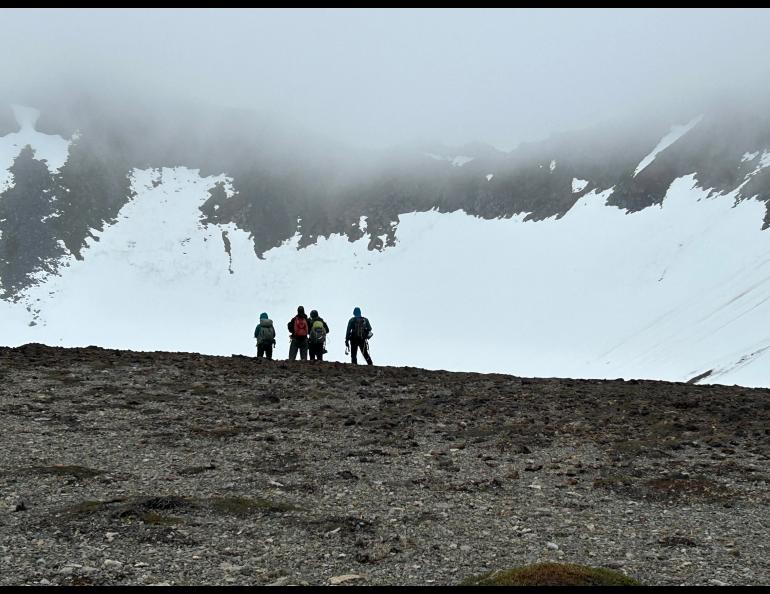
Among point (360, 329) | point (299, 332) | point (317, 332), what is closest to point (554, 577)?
point (360, 329)

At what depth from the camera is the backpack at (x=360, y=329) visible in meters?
34.1

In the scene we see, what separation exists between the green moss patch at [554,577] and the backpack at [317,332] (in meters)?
25.2

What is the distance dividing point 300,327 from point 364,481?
64.7ft

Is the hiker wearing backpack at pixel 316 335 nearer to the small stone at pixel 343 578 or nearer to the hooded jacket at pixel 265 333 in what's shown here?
the hooded jacket at pixel 265 333

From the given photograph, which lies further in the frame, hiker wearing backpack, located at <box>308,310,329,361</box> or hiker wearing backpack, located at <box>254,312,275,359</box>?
hiker wearing backpack, located at <box>308,310,329,361</box>

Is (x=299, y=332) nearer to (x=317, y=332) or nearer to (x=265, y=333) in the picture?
(x=317, y=332)

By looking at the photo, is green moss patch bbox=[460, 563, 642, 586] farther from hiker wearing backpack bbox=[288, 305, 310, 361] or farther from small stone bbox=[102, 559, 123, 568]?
hiker wearing backpack bbox=[288, 305, 310, 361]

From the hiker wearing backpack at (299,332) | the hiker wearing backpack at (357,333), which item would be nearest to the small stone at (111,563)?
the hiker wearing backpack at (299,332)

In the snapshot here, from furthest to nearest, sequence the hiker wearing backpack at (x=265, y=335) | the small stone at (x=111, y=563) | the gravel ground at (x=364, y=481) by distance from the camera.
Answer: the hiker wearing backpack at (x=265, y=335) → the gravel ground at (x=364, y=481) → the small stone at (x=111, y=563)

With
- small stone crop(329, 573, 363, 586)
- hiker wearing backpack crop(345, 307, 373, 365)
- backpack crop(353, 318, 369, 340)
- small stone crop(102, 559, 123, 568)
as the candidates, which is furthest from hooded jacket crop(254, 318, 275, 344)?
small stone crop(329, 573, 363, 586)

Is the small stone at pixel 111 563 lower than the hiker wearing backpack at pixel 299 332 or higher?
lower

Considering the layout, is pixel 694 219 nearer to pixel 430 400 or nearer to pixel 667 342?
pixel 667 342

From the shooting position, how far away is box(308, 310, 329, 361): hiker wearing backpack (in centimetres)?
3431

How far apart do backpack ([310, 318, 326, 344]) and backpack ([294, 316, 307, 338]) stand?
1.31ft
